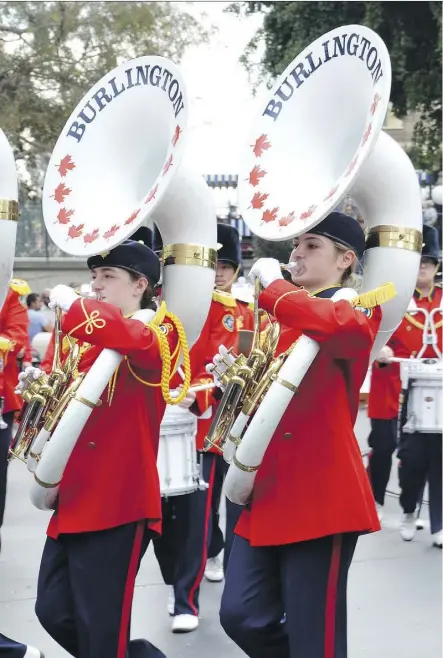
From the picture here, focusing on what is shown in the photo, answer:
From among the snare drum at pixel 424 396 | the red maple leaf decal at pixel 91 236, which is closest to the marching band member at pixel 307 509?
the red maple leaf decal at pixel 91 236

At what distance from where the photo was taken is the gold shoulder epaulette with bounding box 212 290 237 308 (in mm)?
5156

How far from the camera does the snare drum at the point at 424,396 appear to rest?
5840 mm

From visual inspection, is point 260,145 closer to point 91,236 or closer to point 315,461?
point 91,236

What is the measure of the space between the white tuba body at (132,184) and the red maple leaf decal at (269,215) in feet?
0.93

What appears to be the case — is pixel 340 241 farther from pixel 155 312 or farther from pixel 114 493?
pixel 114 493

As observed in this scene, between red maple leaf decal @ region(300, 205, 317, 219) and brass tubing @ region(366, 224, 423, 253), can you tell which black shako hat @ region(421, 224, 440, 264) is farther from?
red maple leaf decal @ region(300, 205, 317, 219)

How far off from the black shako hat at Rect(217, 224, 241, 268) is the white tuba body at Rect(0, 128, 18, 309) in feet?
7.57

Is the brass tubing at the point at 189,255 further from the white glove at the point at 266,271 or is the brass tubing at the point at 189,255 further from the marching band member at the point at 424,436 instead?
the marching band member at the point at 424,436

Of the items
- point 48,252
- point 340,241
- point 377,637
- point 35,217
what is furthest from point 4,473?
point 48,252

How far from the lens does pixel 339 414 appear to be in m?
3.03

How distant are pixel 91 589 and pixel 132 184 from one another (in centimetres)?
129

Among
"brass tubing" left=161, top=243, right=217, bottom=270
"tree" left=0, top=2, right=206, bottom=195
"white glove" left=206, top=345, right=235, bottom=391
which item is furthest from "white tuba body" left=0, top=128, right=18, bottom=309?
"tree" left=0, top=2, right=206, bottom=195

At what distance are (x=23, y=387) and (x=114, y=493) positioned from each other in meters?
0.44

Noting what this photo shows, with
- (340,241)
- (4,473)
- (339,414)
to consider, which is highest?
(340,241)
